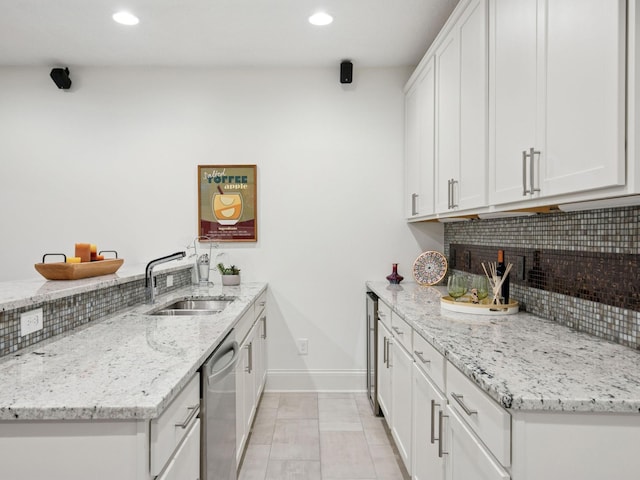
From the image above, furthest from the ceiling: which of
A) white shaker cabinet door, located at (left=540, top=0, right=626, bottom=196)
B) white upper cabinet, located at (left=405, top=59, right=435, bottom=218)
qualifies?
white shaker cabinet door, located at (left=540, top=0, right=626, bottom=196)

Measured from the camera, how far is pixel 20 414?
3.34 feet

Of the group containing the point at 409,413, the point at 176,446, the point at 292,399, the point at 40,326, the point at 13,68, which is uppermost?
the point at 13,68

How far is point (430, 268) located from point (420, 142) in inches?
37.2

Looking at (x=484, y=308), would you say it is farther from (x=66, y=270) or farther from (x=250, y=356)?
(x=66, y=270)

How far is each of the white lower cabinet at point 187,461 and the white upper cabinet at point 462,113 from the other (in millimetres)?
1521

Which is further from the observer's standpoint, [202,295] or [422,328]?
[202,295]

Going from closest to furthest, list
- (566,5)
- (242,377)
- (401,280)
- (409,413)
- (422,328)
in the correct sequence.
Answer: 1. (566,5)
2. (422,328)
3. (409,413)
4. (242,377)
5. (401,280)

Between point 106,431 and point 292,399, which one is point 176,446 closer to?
point 106,431

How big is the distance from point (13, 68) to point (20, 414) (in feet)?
11.8

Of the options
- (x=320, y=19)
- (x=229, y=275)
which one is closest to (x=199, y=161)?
(x=229, y=275)

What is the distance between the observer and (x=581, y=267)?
70.0 inches

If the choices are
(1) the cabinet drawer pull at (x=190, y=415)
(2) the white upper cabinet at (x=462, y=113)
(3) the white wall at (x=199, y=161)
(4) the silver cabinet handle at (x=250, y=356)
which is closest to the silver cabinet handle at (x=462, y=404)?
(1) the cabinet drawer pull at (x=190, y=415)

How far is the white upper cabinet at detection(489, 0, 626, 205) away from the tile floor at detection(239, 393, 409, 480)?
1.62 m

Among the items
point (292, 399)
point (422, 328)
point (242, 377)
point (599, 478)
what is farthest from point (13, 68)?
point (599, 478)
